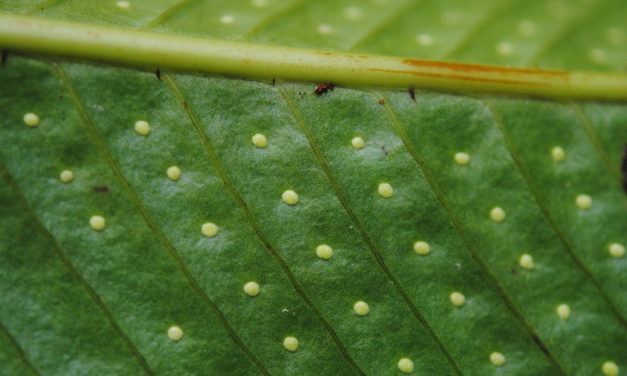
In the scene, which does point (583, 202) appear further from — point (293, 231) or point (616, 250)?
point (293, 231)

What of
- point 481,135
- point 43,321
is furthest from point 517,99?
point 43,321

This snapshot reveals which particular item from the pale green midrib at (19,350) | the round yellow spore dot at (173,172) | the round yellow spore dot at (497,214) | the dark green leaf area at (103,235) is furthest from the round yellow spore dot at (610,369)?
the pale green midrib at (19,350)

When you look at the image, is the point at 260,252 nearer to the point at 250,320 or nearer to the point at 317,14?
the point at 250,320

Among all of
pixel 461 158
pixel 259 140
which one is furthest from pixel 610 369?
pixel 259 140

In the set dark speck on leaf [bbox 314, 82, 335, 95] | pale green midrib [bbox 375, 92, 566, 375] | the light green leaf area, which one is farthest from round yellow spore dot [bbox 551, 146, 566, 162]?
dark speck on leaf [bbox 314, 82, 335, 95]

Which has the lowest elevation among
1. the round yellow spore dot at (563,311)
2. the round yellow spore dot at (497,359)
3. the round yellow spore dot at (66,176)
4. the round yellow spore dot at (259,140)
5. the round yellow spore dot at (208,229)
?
the round yellow spore dot at (497,359)

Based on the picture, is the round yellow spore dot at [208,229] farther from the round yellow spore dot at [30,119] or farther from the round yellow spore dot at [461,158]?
the round yellow spore dot at [461,158]
